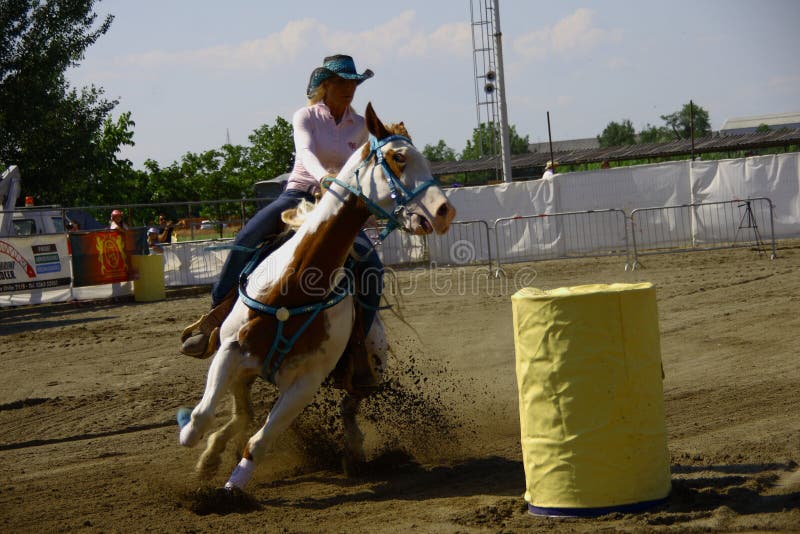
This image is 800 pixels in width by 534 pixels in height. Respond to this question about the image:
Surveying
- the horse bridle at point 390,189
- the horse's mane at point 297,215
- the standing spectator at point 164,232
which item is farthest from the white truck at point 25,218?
the horse bridle at point 390,189

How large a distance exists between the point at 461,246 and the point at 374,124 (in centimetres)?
1787

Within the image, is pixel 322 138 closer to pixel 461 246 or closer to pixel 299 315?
pixel 299 315

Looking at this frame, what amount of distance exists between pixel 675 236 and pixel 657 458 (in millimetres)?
18612

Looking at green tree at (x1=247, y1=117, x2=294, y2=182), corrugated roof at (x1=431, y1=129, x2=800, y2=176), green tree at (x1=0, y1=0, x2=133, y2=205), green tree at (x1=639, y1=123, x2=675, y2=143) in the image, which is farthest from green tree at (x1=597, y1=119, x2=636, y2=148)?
green tree at (x1=0, y1=0, x2=133, y2=205)

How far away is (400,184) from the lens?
5.31 metres

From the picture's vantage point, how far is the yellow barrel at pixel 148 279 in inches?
830

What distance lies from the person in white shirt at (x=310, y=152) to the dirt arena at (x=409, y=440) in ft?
3.65

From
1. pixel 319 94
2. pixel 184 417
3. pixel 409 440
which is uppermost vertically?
pixel 319 94

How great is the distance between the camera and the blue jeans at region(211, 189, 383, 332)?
638 centimetres

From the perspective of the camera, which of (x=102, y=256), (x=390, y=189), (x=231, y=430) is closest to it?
(x=390, y=189)

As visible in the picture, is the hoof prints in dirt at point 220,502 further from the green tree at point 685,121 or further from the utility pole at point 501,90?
the green tree at point 685,121

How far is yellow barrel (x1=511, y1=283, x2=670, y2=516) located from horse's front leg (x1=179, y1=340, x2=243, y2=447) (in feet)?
6.56

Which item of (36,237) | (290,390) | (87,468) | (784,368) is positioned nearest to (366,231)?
(290,390)

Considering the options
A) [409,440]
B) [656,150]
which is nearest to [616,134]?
[656,150]
